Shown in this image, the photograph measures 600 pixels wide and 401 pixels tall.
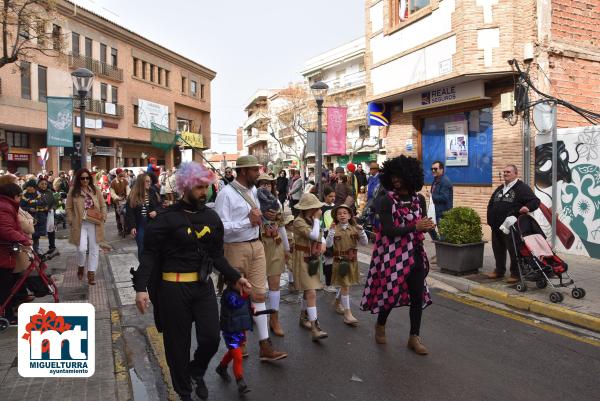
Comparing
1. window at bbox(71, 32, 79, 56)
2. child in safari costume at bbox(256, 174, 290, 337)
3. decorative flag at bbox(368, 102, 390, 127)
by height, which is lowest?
child in safari costume at bbox(256, 174, 290, 337)

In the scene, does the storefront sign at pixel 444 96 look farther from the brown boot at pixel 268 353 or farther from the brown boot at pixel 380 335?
the brown boot at pixel 268 353

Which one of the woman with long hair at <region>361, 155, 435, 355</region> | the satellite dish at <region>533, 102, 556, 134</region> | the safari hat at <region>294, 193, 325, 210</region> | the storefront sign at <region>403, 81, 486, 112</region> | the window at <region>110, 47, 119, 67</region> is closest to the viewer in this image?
the woman with long hair at <region>361, 155, 435, 355</region>

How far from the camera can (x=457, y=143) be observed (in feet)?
42.4

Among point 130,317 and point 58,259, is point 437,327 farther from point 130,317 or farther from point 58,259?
point 58,259

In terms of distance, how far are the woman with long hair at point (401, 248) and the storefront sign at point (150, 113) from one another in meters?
35.0

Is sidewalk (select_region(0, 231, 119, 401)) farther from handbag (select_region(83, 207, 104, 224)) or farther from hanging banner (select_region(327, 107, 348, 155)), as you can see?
hanging banner (select_region(327, 107, 348, 155))

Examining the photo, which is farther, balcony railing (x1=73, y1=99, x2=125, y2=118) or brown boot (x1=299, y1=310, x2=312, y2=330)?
balcony railing (x1=73, y1=99, x2=125, y2=118)

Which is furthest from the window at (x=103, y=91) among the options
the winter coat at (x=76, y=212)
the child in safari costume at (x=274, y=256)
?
the child in safari costume at (x=274, y=256)

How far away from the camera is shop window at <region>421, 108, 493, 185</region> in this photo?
471 inches

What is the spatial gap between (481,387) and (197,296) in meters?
2.40

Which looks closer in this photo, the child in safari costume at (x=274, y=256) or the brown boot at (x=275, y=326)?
the child in safari costume at (x=274, y=256)

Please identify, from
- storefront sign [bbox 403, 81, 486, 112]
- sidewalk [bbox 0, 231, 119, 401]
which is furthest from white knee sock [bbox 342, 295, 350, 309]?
storefront sign [bbox 403, 81, 486, 112]

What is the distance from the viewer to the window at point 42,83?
29219 millimetres

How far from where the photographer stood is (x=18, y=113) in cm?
2783
